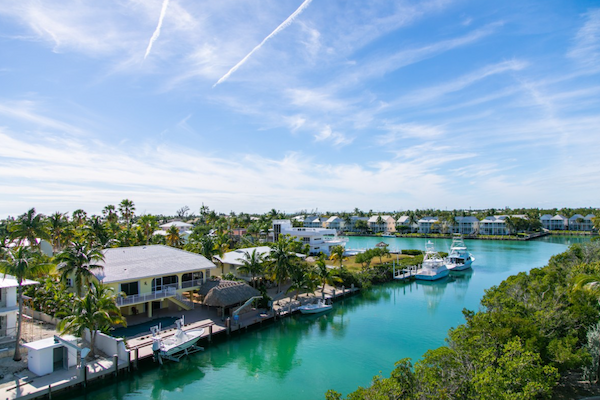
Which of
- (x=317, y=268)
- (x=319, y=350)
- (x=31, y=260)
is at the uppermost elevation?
(x=31, y=260)

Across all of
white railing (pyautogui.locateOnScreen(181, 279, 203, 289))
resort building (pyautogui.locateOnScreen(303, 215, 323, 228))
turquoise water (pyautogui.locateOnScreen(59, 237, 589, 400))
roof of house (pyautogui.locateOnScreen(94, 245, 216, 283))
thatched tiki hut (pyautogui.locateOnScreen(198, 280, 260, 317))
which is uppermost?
resort building (pyautogui.locateOnScreen(303, 215, 323, 228))

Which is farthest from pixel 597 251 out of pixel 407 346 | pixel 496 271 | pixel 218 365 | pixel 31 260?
pixel 31 260

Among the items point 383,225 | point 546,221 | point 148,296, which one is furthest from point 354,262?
point 546,221

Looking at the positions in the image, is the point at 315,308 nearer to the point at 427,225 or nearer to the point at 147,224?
the point at 147,224

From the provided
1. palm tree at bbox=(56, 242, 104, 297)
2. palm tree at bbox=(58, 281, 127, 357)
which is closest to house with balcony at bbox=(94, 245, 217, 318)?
palm tree at bbox=(56, 242, 104, 297)

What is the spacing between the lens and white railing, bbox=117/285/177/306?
29.3m

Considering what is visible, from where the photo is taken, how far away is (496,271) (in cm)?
6388

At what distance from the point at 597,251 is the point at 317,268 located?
33979 mm

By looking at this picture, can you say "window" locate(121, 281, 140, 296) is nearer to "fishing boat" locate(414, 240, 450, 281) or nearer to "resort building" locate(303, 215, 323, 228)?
"fishing boat" locate(414, 240, 450, 281)

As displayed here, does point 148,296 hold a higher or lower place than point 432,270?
higher

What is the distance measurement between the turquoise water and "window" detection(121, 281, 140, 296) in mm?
8358

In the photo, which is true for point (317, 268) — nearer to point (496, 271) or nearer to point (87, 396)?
point (87, 396)

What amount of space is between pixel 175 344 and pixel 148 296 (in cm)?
690

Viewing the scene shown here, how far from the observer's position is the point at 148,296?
30.7m
